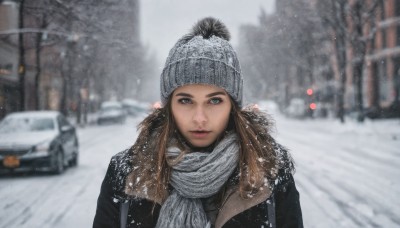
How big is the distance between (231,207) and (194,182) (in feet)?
0.79

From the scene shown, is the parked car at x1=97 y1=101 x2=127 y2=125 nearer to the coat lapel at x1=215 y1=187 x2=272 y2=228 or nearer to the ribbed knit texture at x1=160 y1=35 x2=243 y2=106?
the ribbed knit texture at x1=160 y1=35 x2=243 y2=106

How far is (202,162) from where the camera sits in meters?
2.18

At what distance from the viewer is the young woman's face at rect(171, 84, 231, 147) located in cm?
220

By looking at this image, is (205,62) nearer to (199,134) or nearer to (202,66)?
(202,66)

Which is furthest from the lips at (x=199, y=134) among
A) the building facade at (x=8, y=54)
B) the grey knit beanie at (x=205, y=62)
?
the building facade at (x=8, y=54)

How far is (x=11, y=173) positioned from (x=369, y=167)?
985 centimetres

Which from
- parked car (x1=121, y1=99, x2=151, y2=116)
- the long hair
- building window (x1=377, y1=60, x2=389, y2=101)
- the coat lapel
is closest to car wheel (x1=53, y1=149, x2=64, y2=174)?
the long hair

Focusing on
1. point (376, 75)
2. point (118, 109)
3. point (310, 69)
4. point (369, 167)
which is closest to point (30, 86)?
point (118, 109)

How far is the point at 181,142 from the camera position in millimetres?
2322

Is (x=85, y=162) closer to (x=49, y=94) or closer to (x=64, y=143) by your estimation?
(x=64, y=143)

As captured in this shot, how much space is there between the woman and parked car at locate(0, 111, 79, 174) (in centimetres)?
842

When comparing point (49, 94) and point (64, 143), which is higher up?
point (49, 94)

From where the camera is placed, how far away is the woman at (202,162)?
2.09 metres

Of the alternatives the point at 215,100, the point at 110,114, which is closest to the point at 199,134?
the point at 215,100
